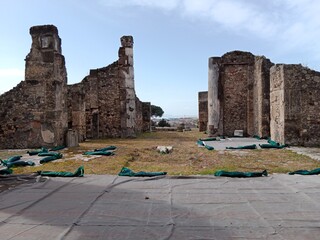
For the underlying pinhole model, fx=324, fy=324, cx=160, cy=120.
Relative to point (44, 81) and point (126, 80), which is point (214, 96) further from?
point (44, 81)

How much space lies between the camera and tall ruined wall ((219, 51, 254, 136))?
59.3ft

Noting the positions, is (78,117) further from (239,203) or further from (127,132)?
(239,203)

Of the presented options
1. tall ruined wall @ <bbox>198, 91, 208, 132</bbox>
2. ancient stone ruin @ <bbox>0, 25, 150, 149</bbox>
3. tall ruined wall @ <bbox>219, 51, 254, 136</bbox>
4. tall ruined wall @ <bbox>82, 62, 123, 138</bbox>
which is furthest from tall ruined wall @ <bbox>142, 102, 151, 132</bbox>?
ancient stone ruin @ <bbox>0, 25, 150, 149</bbox>

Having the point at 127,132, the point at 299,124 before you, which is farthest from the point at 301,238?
the point at 127,132

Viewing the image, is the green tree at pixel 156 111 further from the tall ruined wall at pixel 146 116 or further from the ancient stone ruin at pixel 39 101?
the ancient stone ruin at pixel 39 101

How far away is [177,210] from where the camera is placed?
3.65 m

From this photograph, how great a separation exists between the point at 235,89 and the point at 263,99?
2477 millimetres

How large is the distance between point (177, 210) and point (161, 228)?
24.2 inches

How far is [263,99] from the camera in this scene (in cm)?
1599

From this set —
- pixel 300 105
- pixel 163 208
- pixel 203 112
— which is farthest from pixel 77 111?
pixel 163 208

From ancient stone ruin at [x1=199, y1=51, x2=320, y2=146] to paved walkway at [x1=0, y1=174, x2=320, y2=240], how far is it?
684 cm

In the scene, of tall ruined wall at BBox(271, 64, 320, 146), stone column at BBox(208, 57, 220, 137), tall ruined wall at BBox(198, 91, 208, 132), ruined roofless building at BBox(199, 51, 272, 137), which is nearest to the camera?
tall ruined wall at BBox(271, 64, 320, 146)

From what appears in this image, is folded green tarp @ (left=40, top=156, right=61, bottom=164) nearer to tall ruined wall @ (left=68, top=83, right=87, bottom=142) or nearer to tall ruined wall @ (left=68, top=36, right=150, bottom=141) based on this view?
tall ruined wall @ (left=68, top=83, right=87, bottom=142)

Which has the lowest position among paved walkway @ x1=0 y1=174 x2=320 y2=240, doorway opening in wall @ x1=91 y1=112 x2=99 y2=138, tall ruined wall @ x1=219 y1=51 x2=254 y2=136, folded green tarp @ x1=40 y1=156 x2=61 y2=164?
paved walkway @ x1=0 y1=174 x2=320 y2=240
